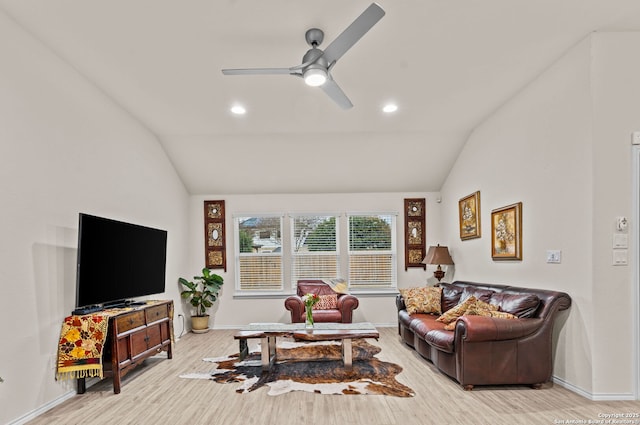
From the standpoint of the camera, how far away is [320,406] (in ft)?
10.6

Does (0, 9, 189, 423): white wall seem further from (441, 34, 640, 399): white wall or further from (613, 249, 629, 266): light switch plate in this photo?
(613, 249, 629, 266): light switch plate

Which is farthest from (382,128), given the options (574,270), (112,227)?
(112,227)

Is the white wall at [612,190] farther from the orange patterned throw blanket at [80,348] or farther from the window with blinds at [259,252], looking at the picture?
the window with blinds at [259,252]

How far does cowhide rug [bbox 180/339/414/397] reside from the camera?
364 cm

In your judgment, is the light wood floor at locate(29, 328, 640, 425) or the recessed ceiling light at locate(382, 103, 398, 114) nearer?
the light wood floor at locate(29, 328, 640, 425)

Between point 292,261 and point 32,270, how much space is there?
13.8 feet

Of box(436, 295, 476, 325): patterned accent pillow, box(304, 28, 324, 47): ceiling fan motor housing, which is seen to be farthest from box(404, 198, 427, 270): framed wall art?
box(304, 28, 324, 47): ceiling fan motor housing

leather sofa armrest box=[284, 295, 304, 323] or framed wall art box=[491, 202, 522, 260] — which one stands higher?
framed wall art box=[491, 202, 522, 260]

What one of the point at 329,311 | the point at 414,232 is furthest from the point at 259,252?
the point at 414,232

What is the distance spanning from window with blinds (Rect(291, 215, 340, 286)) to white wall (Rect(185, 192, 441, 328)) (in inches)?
Result: 9.2

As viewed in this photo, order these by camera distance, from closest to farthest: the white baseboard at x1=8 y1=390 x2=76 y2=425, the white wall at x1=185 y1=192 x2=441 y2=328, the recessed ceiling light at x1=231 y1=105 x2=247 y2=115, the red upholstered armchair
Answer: the white baseboard at x1=8 y1=390 x2=76 y2=425 < the recessed ceiling light at x1=231 y1=105 x2=247 y2=115 < the red upholstered armchair < the white wall at x1=185 y1=192 x2=441 y2=328

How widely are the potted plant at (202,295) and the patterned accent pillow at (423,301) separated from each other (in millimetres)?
3168

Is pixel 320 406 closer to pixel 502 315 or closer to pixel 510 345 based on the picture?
pixel 510 345

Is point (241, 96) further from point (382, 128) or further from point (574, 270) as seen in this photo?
point (574, 270)
